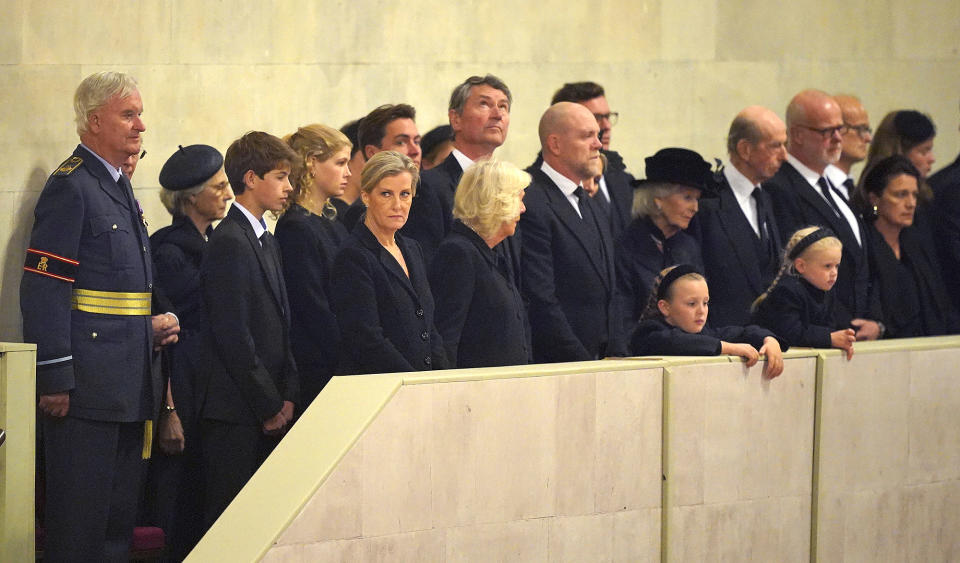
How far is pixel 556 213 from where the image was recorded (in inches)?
256

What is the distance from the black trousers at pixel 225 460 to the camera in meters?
5.82

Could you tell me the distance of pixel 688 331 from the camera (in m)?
6.17

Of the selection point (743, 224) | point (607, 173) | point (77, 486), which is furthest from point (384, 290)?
point (607, 173)

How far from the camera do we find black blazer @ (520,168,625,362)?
21.0ft

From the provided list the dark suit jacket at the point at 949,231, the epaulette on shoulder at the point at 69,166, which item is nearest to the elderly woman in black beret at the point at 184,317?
the epaulette on shoulder at the point at 69,166

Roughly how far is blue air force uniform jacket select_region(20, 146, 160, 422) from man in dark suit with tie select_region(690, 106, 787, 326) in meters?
2.40

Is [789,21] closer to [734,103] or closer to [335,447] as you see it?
[734,103]

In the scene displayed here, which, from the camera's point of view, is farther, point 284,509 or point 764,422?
point 764,422

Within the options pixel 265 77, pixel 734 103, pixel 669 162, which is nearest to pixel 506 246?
pixel 669 162

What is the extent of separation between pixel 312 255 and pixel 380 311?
1.64 feet

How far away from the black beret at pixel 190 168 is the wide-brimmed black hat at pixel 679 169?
1.73 meters

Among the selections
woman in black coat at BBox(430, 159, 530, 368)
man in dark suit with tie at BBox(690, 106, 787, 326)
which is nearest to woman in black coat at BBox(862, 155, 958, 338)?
man in dark suit with tie at BBox(690, 106, 787, 326)

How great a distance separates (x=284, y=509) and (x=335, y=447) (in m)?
0.24

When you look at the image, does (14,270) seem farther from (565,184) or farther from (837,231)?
(837,231)
